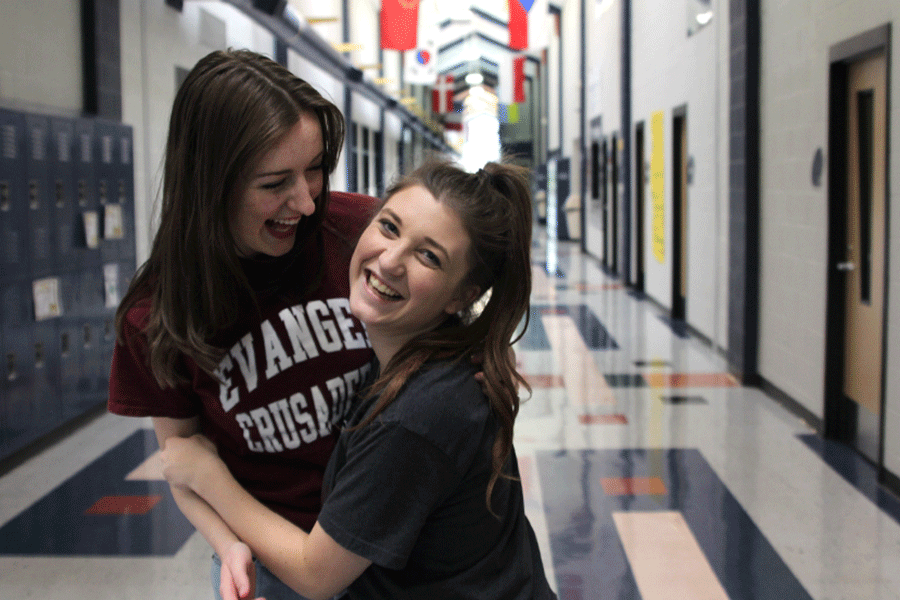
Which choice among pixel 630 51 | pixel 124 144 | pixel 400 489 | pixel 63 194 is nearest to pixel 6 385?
pixel 63 194

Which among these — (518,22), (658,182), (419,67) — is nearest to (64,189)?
(658,182)

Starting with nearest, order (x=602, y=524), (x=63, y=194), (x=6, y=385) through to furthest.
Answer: (x=602, y=524), (x=6, y=385), (x=63, y=194)

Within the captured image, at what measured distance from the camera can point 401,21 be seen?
906 cm

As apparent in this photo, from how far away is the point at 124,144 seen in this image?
5.57 metres

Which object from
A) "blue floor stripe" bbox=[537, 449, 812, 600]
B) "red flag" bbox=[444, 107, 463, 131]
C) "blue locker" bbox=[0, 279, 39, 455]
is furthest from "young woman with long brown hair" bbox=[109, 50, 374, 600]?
"red flag" bbox=[444, 107, 463, 131]

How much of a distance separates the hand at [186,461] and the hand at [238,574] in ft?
0.39

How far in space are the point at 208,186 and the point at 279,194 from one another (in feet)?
0.32

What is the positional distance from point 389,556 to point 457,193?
0.49 m

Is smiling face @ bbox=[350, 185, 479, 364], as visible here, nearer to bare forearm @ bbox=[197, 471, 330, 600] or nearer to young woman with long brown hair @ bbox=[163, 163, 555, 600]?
young woman with long brown hair @ bbox=[163, 163, 555, 600]

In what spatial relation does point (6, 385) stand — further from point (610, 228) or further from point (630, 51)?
point (610, 228)

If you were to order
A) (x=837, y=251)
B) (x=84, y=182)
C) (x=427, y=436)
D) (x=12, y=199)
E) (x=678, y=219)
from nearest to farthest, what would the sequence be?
(x=427, y=436) → (x=12, y=199) → (x=837, y=251) → (x=84, y=182) → (x=678, y=219)

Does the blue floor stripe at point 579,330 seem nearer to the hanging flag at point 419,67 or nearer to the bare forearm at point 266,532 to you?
the bare forearm at point 266,532

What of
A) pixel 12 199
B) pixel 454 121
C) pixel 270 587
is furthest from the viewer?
pixel 454 121

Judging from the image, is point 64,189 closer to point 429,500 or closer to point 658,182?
point 429,500
